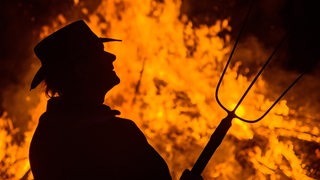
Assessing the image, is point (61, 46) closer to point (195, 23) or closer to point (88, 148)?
point (88, 148)

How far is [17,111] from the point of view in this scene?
760 cm

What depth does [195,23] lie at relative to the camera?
290 inches

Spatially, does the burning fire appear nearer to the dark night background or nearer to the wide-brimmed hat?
the dark night background

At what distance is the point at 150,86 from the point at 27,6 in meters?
2.51

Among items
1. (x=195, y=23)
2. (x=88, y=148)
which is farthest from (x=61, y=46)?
(x=195, y=23)

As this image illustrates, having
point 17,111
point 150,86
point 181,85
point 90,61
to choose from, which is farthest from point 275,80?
point 90,61

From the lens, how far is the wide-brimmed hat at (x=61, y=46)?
3.04 meters

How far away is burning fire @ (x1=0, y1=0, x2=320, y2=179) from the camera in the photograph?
715 cm

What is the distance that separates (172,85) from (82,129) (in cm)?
471

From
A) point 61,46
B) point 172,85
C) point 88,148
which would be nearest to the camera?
point 88,148

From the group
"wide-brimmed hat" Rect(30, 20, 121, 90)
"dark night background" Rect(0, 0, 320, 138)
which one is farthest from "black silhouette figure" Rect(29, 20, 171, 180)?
"dark night background" Rect(0, 0, 320, 138)

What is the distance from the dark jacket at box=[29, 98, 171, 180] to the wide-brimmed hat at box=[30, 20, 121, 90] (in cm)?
32

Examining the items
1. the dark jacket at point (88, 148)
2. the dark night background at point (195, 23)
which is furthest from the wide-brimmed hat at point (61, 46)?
the dark night background at point (195, 23)

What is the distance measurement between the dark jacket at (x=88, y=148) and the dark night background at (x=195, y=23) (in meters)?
4.75
